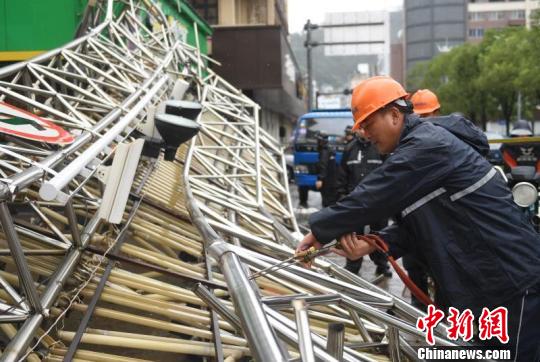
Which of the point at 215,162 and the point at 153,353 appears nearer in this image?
the point at 153,353

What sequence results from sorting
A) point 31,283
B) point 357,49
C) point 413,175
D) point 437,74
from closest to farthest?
point 413,175, point 31,283, point 357,49, point 437,74

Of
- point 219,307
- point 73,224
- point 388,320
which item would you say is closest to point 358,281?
point 388,320

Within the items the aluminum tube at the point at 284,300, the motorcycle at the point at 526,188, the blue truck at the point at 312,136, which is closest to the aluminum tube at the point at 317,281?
the aluminum tube at the point at 284,300

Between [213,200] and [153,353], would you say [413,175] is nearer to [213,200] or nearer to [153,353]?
[153,353]

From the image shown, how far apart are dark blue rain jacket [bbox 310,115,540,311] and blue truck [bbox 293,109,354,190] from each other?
11.7 metres

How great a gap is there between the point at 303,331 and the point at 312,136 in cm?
1368

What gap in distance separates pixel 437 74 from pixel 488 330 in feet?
206

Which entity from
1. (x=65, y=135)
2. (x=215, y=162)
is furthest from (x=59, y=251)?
(x=215, y=162)

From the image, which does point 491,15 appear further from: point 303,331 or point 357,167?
point 303,331

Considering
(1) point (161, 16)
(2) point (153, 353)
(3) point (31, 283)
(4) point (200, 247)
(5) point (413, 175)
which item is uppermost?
(1) point (161, 16)

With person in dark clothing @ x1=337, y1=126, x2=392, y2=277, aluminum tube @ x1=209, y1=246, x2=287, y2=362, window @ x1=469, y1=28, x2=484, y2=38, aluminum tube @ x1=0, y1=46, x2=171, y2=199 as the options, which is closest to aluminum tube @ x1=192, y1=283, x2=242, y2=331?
aluminum tube @ x1=209, y1=246, x2=287, y2=362

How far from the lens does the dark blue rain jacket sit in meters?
2.70

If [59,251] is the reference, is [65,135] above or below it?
above

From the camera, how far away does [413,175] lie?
2.68m
